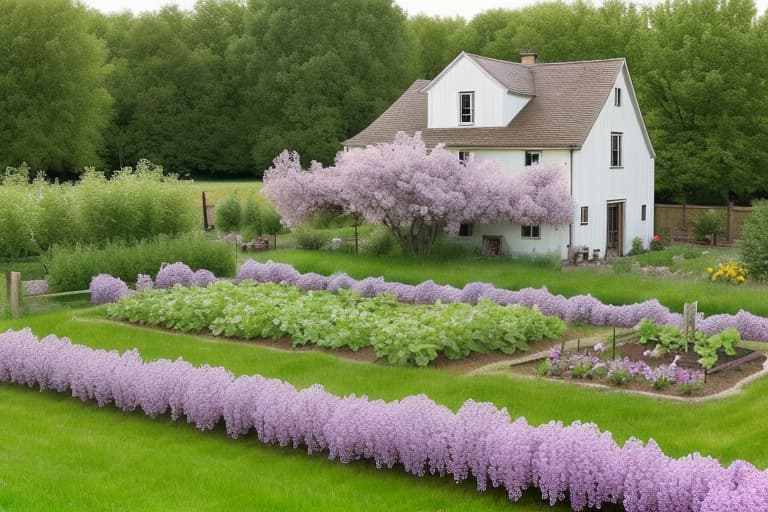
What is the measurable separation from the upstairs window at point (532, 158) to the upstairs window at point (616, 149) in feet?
11.5

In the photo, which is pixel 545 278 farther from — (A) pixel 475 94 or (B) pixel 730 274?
(A) pixel 475 94

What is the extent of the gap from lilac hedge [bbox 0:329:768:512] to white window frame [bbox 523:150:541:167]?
20.3 meters

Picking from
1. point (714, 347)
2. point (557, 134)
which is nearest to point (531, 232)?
point (557, 134)

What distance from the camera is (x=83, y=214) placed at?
24859 millimetres

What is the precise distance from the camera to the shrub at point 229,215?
124ft

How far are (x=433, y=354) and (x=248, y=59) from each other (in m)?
47.6

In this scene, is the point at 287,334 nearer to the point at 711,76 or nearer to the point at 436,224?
the point at 436,224

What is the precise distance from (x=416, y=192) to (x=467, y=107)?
712 cm

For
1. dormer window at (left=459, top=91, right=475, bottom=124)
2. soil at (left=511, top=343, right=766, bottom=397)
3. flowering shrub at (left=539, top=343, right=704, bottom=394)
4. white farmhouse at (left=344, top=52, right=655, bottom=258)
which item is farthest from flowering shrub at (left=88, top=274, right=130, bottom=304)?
dormer window at (left=459, top=91, right=475, bottom=124)

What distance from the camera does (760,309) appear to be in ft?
57.6

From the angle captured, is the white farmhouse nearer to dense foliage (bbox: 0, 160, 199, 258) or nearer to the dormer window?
the dormer window

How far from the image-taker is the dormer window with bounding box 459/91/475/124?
32531 millimetres

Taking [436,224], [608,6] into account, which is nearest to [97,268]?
[436,224]

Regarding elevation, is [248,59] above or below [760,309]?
above
